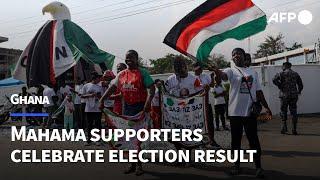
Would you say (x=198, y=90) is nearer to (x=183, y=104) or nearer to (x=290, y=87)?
(x=183, y=104)

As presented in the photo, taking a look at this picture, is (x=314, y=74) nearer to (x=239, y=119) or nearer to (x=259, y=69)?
(x=259, y=69)

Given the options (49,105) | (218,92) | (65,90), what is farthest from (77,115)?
(218,92)

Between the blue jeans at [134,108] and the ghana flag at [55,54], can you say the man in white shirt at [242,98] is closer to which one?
the blue jeans at [134,108]

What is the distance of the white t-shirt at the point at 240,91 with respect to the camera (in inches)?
287

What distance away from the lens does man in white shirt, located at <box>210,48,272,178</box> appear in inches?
287

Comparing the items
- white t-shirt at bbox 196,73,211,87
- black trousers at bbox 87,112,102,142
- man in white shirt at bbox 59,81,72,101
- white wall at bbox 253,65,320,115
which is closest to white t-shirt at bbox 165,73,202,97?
white t-shirt at bbox 196,73,211,87

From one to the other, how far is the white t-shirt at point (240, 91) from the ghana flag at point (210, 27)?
168 cm

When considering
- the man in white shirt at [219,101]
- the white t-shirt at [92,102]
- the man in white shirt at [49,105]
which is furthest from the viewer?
the man in white shirt at [49,105]

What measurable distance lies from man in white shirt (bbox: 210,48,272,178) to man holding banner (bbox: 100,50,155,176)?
1.26 metres

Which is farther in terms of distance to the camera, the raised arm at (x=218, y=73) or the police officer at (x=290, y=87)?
the police officer at (x=290, y=87)

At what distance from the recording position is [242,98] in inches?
288

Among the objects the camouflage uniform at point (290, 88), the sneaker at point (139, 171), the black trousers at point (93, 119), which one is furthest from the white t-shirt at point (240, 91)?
the camouflage uniform at point (290, 88)

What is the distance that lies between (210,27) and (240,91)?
217cm

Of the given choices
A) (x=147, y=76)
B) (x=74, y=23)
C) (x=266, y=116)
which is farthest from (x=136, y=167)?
(x=74, y=23)
